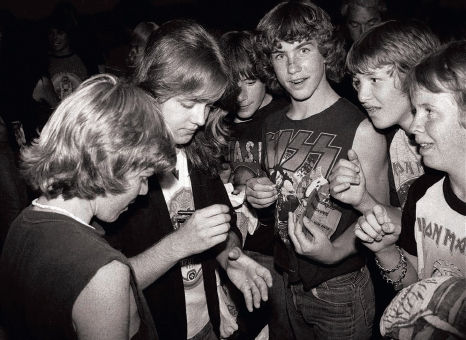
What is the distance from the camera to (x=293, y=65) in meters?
2.43

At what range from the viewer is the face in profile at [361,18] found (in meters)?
4.11

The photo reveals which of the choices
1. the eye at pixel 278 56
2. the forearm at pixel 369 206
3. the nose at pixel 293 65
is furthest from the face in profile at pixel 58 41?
the forearm at pixel 369 206

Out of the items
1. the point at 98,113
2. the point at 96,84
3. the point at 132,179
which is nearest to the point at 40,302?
the point at 132,179

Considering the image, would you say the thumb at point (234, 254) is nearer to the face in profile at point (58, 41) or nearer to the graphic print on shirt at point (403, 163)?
the graphic print on shirt at point (403, 163)

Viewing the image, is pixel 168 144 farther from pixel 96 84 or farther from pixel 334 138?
pixel 334 138

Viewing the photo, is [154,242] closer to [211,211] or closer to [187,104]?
[211,211]

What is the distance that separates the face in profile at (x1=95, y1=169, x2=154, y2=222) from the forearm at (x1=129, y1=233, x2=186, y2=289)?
331 mm

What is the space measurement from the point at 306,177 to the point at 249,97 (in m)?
1.03

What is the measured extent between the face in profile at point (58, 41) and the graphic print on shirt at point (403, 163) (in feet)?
14.9

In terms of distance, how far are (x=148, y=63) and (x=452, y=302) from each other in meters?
1.61

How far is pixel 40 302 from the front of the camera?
120 centimetres

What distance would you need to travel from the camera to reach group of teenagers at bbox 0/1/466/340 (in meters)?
1.28

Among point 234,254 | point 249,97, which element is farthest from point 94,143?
point 249,97

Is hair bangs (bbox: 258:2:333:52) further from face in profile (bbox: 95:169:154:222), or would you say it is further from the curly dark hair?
face in profile (bbox: 95:169:154:222)
